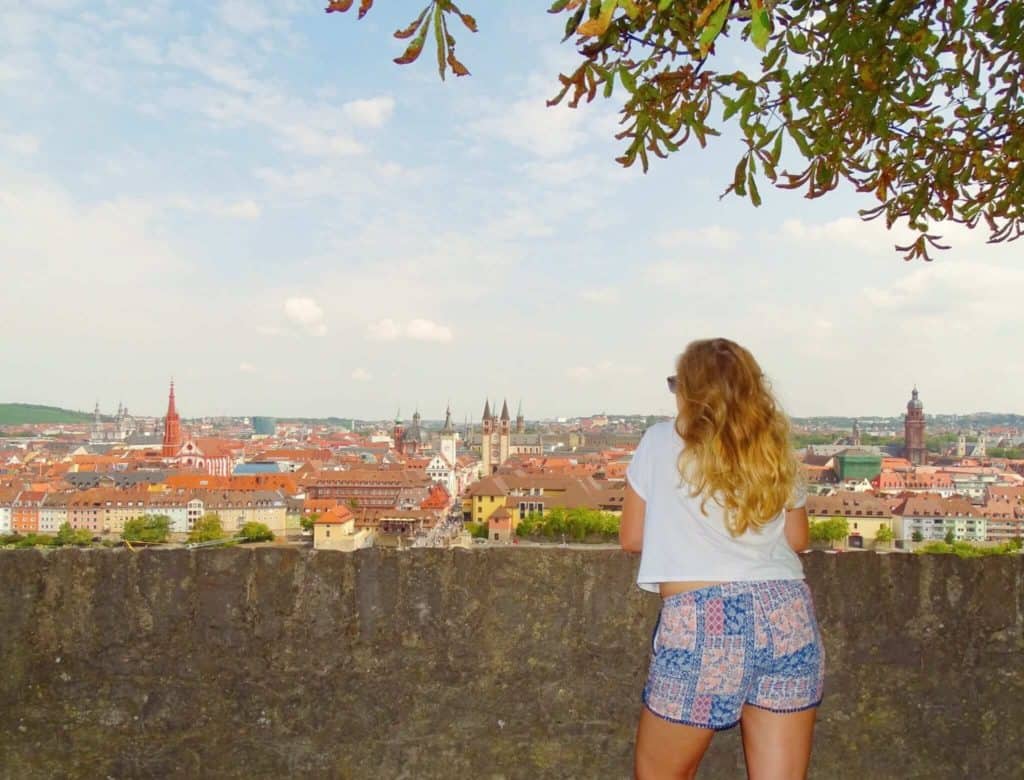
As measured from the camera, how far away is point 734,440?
1.69 m

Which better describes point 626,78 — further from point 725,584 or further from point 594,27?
point 725,584

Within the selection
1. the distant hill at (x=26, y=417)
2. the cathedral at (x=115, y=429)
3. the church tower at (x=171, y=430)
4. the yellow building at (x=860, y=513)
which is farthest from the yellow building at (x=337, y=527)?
the distant hill at (x=26, y=417)

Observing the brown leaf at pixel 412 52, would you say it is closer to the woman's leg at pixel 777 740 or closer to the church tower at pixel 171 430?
the woman's leg at pixel 777 740

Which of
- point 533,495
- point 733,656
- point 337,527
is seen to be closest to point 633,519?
point 733,656

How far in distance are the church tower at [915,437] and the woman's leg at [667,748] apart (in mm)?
87910

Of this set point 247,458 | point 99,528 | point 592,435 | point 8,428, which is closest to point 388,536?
point 99,528

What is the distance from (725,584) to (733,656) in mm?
142

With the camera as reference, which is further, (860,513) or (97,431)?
(97,431)

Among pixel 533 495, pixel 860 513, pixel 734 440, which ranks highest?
pixel 734 440

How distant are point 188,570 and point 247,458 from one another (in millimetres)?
120717

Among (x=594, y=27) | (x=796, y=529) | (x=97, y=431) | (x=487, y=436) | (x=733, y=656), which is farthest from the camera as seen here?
(x=97, y=431)

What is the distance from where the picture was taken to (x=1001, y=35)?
305 cm

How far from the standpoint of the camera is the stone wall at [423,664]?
2.60 metres

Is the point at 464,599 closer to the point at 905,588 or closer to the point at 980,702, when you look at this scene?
the point at 905,588
